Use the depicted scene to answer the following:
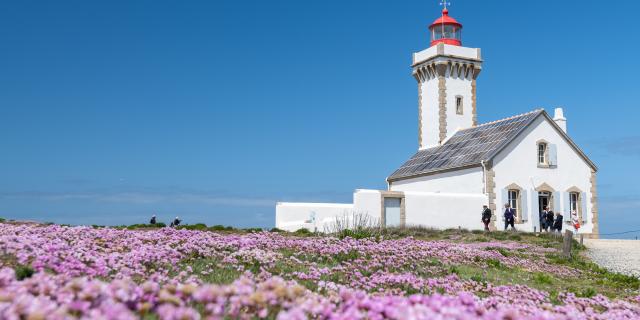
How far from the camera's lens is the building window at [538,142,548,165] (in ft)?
128

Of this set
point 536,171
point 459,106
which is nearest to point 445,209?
point 536,171

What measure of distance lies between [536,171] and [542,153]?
1469mm

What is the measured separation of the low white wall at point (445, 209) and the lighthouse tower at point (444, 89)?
9.17 m

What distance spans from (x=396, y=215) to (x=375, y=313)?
31950 mm

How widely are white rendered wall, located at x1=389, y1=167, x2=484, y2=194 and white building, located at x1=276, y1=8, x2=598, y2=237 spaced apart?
61mm

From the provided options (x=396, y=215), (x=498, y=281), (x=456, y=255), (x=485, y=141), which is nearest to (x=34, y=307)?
(x=498, y=281)

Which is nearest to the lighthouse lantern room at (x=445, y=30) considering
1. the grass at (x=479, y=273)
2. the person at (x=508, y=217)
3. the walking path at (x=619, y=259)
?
the person at (x=508, y=217)

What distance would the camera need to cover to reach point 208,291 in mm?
3271

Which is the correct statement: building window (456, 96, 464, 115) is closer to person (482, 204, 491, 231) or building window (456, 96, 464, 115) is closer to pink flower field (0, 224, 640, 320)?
person (482, 204, 491, 231)

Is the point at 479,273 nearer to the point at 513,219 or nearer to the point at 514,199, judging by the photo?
the point at 513,219

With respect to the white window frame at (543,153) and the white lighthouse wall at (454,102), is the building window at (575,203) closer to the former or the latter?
the white window frame at (543,153)

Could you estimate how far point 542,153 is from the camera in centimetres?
3928

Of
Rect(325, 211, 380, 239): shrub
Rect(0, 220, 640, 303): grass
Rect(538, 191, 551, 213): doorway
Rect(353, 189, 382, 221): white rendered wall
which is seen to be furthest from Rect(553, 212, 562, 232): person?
Rect(0, 220, 640, 303): grass

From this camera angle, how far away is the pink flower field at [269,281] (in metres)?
3.26
